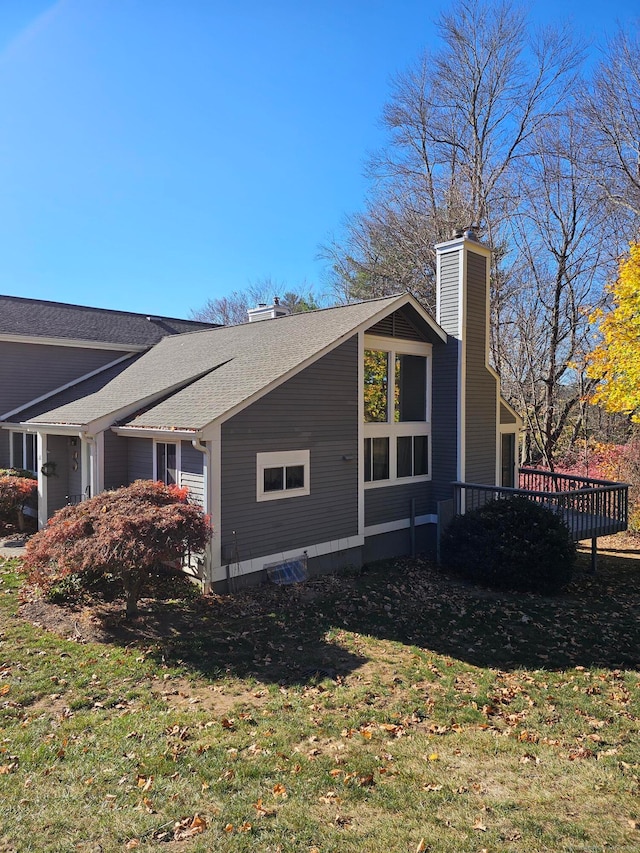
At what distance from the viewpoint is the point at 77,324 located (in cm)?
1869

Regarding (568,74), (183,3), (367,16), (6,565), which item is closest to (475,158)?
(568,74)

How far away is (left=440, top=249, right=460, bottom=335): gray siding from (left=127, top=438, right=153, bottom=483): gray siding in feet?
26.0

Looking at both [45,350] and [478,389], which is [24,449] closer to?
[45,350]

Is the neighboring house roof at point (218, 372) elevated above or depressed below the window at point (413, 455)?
above

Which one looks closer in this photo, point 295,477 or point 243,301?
point 295,477

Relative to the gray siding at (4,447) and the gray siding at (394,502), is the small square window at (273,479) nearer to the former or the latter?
the gray siding at (394,502)

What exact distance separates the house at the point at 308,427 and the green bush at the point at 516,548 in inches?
76.0

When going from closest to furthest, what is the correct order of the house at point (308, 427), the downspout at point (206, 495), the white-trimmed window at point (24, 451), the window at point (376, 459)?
the downspout at point (206, 495) < the house at point (308, 427) < the window at point (376, 459) < the white-trimmed window at point (24, 451)

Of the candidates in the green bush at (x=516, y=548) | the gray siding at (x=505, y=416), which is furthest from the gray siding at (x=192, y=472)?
the gray siding at (x=505, y=416)

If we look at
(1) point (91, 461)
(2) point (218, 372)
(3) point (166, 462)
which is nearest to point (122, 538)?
(3) point (166, 462)

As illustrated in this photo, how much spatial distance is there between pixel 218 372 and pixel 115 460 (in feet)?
9.39

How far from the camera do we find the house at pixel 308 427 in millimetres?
10047

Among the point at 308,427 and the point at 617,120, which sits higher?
the point at 617,120

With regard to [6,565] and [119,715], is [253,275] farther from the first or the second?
[119,715]
